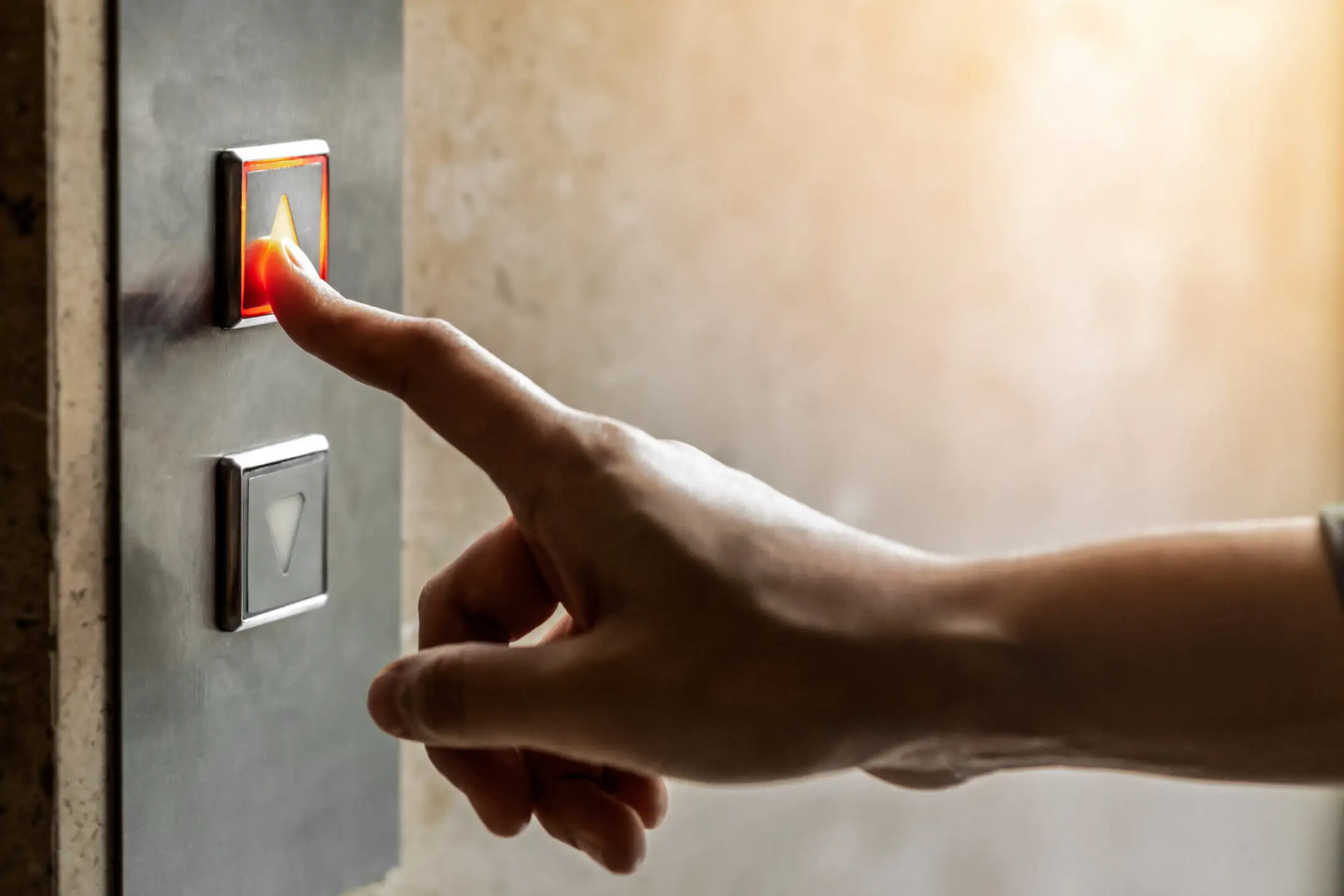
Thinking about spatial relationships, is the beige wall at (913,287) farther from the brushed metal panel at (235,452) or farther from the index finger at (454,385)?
the index finger at (454,385)

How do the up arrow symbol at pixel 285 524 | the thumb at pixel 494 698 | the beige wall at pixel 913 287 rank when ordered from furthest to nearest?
the beige wall at pixel 913 287 → the up arrow symbol at pixel 285 524 → the thumb at pixel 494 698

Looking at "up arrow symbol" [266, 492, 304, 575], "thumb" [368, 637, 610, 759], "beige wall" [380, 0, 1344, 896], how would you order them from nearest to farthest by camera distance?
"thumb" [368, 637, 610, 759] < "up arrow symbol" [266, 492, 304, 575] < "beige wall" [380, 0, 1344, 896]

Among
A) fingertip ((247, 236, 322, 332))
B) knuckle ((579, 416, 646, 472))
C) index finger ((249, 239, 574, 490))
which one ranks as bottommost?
knuckle ((579, 416, 646, 472))

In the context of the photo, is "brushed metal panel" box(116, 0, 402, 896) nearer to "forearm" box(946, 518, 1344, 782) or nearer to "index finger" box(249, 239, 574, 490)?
"index finger" box(249, 239, 574, 490)

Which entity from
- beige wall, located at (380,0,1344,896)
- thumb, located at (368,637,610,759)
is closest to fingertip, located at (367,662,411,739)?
thumb, located at (368,637,610,759)

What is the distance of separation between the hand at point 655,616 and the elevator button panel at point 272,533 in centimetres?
7

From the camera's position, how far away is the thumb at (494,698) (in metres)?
0.48

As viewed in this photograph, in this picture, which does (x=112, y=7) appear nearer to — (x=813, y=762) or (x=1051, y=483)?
(x=813, y=762)

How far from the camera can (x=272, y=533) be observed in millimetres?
596

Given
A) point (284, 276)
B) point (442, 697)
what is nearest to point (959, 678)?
point (442, 697)

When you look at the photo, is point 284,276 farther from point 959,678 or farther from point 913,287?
point 913,287

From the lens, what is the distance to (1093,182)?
101 cm

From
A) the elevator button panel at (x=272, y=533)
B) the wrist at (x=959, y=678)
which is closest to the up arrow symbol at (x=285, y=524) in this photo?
the elevator button panel at (x=272, y=533)

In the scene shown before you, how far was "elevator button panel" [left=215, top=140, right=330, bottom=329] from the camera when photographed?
1.83ft
